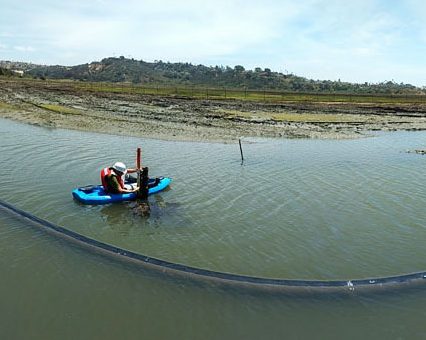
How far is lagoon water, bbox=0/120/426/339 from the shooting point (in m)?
7.87

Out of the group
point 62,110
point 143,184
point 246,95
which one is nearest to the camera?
point 143,184

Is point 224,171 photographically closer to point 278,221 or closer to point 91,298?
point 278,221

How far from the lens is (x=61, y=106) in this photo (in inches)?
1758

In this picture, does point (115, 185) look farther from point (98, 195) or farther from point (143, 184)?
point (143, 184)

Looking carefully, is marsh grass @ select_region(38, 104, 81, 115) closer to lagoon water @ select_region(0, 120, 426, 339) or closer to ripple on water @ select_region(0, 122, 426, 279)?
ripple on water @ select_region(0, 122, 426, 279)

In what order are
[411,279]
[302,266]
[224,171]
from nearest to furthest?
1. [411,279]
2. [302,266]
3. [224,171]

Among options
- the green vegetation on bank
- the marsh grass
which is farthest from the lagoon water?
the green vegetation on bank

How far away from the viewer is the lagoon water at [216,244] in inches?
310

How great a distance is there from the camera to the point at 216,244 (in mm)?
11375

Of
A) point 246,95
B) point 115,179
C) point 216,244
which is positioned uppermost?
point 115,179

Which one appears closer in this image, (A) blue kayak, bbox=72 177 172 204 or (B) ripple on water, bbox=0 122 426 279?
Answer: (B) ripple on water, bbox=0 122 426 279

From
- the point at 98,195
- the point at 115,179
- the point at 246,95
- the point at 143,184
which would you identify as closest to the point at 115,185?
the point at 115,179

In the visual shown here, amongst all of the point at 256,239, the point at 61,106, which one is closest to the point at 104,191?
the point at 256,239

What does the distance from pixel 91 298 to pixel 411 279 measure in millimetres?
6818
